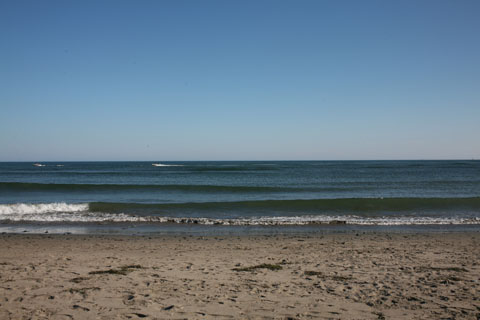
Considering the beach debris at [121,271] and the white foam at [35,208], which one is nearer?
the beach debris at [121,271]

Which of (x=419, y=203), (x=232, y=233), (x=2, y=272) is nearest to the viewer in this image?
(x=2, y=272)

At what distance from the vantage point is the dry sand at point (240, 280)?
17.4 feet

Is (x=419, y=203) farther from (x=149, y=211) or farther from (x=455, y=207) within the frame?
(x=149, y=211)

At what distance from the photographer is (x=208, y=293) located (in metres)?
6.08

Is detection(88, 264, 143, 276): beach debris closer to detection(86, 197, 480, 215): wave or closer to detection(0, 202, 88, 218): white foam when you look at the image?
detection(86, 197, 480, 215): wave

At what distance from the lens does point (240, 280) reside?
270 inches

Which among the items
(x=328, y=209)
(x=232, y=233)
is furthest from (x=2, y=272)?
(x=328, y=209)

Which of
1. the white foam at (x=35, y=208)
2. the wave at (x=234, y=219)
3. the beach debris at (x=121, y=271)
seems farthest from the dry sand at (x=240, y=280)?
the white foam at (x=35, y=208)

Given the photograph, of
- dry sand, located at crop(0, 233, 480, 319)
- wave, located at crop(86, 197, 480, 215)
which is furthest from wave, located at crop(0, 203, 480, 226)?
dry sand, located at crop(0, 233, 480, 319)

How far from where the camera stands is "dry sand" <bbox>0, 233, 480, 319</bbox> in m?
5.30

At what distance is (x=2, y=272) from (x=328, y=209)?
50.1ft

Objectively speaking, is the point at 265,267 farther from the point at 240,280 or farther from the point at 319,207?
the point at 319,207

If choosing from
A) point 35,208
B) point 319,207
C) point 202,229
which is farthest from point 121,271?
point 35,208

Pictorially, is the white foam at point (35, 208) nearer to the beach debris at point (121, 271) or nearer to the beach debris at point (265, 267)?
the beach debris at point (121, 271)
